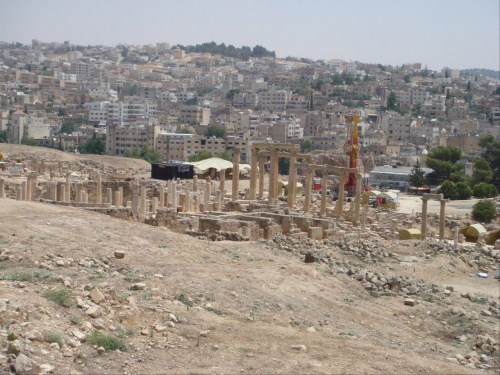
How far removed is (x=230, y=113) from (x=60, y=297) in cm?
11130

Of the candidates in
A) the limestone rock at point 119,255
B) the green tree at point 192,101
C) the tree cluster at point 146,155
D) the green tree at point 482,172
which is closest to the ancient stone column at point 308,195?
the limestone rock at point 119,255

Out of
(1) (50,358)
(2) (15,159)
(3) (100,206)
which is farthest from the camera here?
(2) (15,159)

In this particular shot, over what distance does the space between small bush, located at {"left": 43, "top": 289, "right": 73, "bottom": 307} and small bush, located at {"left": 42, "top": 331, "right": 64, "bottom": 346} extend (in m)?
1.37

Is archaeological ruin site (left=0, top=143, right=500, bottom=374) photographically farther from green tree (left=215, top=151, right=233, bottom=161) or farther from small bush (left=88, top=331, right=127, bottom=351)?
green tree (left=215, top=151, right=233, bottom=161)

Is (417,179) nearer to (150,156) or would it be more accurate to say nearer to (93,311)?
(150,156)

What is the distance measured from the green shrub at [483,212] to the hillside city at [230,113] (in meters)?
32.7

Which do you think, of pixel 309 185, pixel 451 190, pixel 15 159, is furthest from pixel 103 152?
pixel 309 185

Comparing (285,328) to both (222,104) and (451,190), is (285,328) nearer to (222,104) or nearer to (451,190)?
(451,190)

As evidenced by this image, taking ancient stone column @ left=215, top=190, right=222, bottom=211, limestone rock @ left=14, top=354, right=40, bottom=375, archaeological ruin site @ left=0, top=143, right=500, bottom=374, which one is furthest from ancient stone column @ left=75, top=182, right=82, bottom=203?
limestone rock @ left=14, top=354, right=40, bottom=375

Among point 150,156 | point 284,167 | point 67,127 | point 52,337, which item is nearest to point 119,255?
point 52,337

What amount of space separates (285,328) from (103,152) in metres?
70.3

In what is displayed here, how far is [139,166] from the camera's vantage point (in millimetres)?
63125

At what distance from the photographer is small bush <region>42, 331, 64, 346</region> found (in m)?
13.9

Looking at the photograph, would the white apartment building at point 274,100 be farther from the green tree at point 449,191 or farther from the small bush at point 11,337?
the small bush at point 11,337
